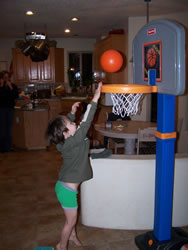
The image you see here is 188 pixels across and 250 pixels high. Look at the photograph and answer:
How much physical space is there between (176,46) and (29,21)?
183 inches

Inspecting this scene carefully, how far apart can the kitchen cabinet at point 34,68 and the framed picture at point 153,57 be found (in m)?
5.98

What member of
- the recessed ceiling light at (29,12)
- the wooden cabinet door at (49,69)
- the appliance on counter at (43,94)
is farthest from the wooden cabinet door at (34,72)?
the recessed ceiling light at (29,12)

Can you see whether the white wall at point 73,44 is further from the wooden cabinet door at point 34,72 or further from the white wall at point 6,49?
the white wall at point 6,49

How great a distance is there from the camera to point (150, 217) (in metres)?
2.40

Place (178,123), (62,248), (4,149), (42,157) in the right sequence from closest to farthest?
1. (62,248)
2. (178,123)
3. (42,157)
4. (4,149)

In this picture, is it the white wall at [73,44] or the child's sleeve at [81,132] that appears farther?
the white wall at [73,44]

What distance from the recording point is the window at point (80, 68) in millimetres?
8047

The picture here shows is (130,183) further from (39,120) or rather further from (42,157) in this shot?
(39,120)

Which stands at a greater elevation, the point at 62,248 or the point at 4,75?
the point at 4,75

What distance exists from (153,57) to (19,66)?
6353mm

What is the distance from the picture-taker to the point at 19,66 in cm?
750

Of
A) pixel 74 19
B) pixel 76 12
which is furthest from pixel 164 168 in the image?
pixel 74 19

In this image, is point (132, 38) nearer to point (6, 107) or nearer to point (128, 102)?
point (6, 107)

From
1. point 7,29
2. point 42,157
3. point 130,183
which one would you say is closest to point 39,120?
point 42,157
